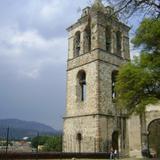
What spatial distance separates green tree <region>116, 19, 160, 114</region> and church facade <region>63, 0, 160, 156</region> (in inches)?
286

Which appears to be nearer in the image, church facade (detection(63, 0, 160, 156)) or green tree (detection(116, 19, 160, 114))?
green tree (detection(116, 19, 160, 114))

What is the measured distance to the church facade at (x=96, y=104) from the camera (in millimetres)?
26047

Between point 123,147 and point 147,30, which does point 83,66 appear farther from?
point 147,30

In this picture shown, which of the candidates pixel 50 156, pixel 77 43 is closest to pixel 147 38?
pixel 50 156

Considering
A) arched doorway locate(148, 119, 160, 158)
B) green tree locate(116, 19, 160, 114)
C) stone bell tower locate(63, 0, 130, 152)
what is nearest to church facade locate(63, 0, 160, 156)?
stone bell tower locate(63, 0, 130, 152)

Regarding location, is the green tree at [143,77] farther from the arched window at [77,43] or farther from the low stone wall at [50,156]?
the arched window at [77,43]

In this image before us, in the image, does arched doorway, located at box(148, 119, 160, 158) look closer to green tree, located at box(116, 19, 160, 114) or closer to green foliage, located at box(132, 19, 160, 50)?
green tree, located at box(116, 19, 160, 114)

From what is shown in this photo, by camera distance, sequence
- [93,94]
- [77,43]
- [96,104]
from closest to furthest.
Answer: [96,104], [93,94], [77,43]

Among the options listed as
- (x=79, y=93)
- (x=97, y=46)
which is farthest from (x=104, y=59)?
(x=79, y=93)

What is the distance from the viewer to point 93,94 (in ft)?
88.1

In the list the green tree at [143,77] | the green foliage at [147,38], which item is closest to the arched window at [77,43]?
the green tree at [143,77]

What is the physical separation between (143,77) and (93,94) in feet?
32.0

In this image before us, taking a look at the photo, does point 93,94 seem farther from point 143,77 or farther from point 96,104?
point 143,77

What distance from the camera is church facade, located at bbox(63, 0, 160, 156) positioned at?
85.5ft
